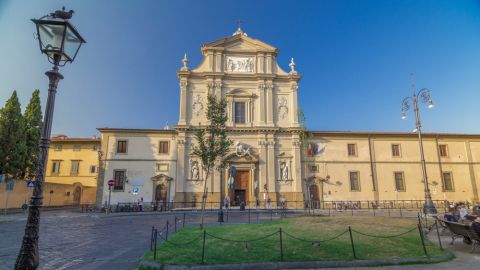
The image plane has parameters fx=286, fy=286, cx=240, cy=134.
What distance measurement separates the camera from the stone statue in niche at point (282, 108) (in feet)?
120

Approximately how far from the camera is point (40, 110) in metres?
36.4

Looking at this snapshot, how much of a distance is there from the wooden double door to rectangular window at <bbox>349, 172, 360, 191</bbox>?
12.7 m

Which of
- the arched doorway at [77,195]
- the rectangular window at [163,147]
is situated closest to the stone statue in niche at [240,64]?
the rectangular window at [163,147]

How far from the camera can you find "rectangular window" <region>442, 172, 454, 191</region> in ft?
117

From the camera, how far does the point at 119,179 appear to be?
33094 millimetres

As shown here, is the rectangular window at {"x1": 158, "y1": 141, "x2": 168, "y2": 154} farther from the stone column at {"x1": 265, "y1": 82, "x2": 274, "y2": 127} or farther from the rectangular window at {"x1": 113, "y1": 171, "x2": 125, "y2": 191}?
the stone column at {"x1": 265, "y1": 82, "x2": 274, "y2": 127}

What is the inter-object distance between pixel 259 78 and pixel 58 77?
32.6 metres

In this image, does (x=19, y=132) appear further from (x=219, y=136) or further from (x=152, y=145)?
(x=219, y=136)

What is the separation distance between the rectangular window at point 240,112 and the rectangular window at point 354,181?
592 inches

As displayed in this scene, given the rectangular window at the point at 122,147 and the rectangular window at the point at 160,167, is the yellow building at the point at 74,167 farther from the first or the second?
the rectangular window at the point at 160,167

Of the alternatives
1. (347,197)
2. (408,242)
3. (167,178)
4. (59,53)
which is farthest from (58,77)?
(347,197)

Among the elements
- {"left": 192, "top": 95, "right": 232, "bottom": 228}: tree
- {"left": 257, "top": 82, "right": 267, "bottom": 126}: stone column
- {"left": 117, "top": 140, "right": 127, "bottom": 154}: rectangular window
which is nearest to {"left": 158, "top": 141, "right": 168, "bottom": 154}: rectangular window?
{"left": 117, "top": 140, "right": 127, "bottom": 154}: rectangular window

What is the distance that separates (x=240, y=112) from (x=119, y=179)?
1644cm

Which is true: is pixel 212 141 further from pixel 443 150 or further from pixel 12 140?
pixel 443 150
